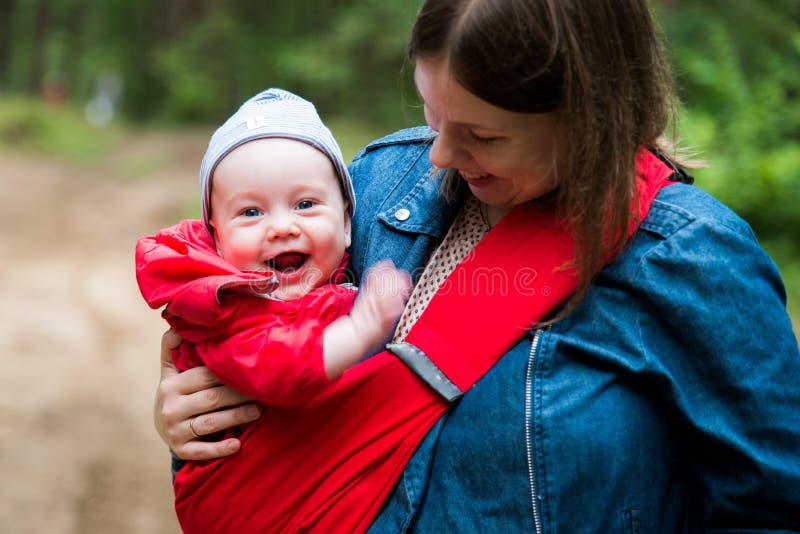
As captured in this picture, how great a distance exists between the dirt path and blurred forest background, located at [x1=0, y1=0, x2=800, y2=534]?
0.05ft

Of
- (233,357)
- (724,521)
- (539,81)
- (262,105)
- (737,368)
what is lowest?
(724,521)

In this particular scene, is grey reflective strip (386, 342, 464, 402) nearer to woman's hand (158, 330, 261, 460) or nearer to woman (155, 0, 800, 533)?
woman (155, 0, 800, 533)

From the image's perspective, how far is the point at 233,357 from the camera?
4.97 feet

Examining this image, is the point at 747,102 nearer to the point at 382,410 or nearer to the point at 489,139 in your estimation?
the point at 489,139

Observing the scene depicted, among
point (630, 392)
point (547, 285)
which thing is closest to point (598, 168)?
point (547, 285)

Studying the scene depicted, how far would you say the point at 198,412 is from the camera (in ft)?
5.39

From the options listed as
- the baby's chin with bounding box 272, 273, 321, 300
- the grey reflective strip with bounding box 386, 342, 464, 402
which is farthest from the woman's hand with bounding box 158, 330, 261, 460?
the grey reflective strip with bounding box 386, 342, 464, 402

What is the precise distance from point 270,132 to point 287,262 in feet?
0.98

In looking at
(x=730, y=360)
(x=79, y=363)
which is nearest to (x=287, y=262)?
(x=730, y=360)

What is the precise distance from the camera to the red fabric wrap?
146cm

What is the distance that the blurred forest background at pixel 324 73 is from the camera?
Result: 20.7 ft

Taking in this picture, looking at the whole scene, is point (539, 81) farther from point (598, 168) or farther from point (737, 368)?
point (737, 368)

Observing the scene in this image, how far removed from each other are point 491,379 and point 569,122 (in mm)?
491

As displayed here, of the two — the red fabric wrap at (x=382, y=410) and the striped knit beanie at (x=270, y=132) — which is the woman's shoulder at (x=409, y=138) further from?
the red fabric wrap at (x=382, y=410)
